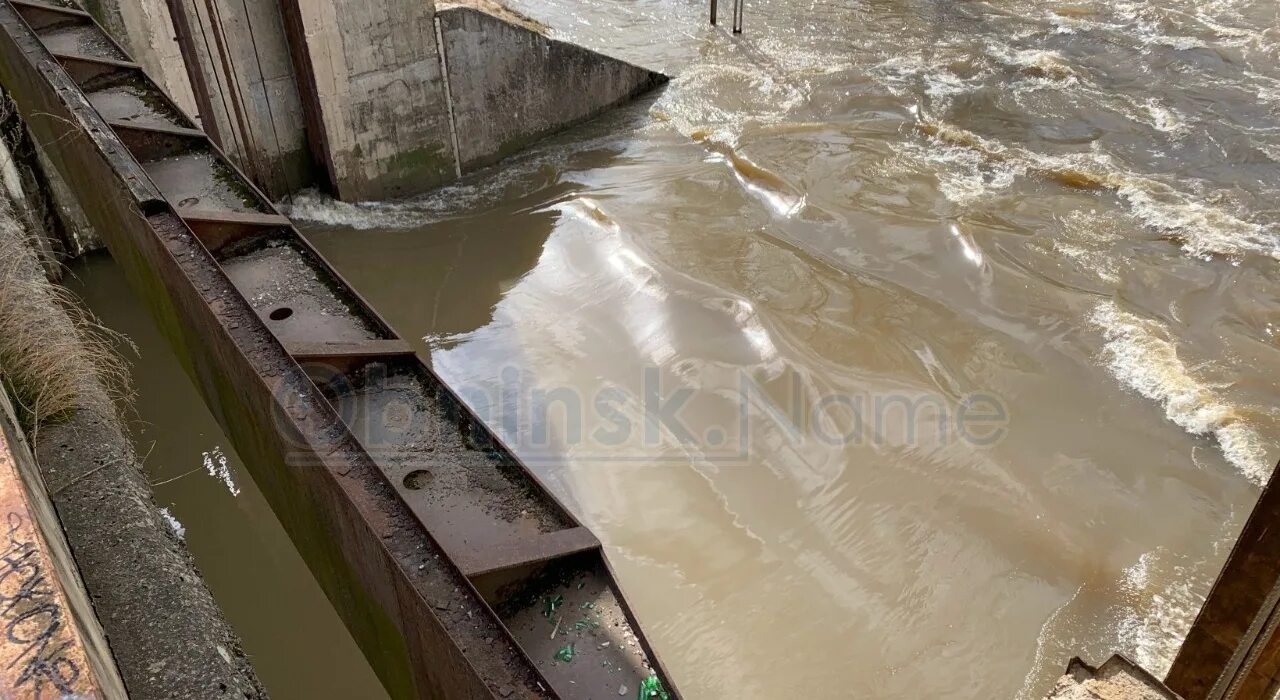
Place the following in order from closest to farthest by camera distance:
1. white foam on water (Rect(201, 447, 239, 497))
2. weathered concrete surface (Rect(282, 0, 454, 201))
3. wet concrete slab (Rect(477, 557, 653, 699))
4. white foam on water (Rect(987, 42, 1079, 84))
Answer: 1. wet concrete slab (Rect(477, 557, 653, 699))
2. white foam on water (Rect(201, 447, 239, 497))
3. weathered concrete surface (Rect(282, 0, 454, 201))
4. white foam on water (Rect(987, 42, 1079, 84))

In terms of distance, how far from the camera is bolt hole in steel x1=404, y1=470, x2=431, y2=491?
3859 millimetres

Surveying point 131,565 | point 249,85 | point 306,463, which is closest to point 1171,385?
point 306,463

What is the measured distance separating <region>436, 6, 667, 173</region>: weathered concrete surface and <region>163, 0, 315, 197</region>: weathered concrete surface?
1776 mm

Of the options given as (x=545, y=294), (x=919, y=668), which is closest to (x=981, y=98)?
(x=545, y=294)

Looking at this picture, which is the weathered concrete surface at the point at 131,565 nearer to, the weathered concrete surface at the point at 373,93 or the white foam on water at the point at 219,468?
the white foam on water at the point at 219,468

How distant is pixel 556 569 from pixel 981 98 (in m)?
11.7

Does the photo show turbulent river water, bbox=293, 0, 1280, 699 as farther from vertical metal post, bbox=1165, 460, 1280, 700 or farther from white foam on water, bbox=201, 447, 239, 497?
vertical metal post, bbox=1165, 460, 1280, 700

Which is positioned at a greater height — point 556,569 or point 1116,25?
point 556,569

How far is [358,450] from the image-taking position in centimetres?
360

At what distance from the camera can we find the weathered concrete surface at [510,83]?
10312 mm

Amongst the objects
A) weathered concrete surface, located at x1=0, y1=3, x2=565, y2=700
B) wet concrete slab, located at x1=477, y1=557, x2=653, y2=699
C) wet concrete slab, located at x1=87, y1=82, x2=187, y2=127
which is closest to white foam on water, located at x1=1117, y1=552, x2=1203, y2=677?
wet concrete slab, located at x1=477, y1=557, x2=653, y2=699

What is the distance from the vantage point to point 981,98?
12906 mm

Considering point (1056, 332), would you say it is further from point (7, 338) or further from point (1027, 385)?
point (7, 338)

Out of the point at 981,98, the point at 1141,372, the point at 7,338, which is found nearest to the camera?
the point at 7,338
